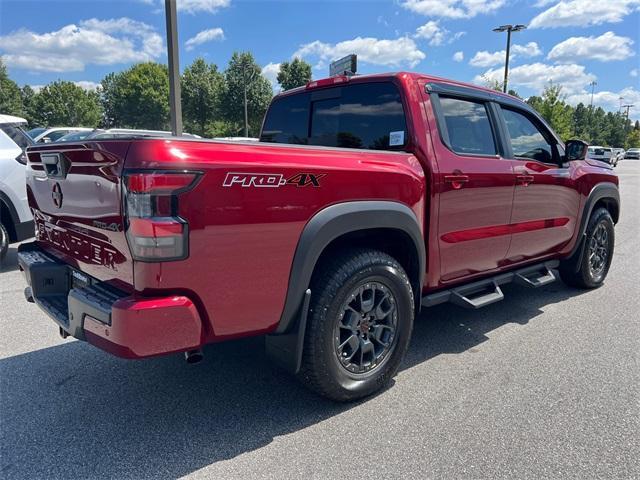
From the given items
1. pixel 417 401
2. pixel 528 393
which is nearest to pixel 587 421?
pixel 528 393

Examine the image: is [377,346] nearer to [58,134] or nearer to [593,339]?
[593,339]

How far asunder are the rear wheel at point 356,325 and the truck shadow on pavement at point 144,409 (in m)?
0.24

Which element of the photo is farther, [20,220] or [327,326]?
[20,220]

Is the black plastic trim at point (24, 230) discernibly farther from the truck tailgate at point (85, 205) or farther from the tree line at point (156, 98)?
the tree line at point (156, 98)

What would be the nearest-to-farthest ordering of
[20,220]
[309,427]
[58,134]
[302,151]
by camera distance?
[302,151]
[309,427]
[20,220]
[58,134]

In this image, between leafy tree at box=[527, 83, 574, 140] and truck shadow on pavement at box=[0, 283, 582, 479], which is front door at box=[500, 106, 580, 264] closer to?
truck shadow on pavement at box=[0, 283, 582, 479]

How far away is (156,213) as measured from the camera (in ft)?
6.37

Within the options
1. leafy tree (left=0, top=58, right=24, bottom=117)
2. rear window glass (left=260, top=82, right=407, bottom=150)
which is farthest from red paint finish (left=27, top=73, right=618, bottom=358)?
leafy tree (left=0, top=58, right=24, bottom=117)

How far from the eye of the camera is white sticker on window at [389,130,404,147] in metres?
3.15

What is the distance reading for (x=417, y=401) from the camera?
2861mm

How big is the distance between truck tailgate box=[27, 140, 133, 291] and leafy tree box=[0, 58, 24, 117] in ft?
207

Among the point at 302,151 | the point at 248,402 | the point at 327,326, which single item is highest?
the point at 302,151

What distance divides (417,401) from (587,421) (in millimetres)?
956

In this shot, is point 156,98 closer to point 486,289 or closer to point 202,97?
point 202,97
